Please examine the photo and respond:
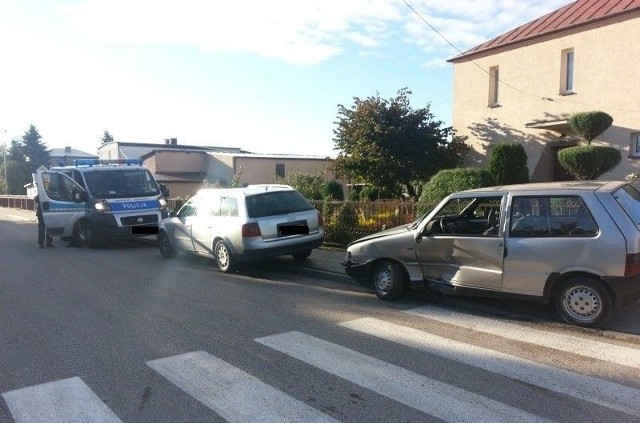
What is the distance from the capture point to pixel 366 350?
18.1ft

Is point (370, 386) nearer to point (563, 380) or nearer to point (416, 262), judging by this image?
point (563, 380)

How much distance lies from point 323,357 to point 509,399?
1.77m

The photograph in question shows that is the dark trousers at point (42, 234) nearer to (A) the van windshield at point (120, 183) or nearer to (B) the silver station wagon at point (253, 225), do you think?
(A) the van windshield at point (120, 183)

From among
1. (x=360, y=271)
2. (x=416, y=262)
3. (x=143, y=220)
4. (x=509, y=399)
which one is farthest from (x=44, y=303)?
(x=143, y=220)

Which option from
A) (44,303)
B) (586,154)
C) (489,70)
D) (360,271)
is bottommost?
(44,303)

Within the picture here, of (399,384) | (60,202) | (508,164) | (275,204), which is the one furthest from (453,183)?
(60,202)

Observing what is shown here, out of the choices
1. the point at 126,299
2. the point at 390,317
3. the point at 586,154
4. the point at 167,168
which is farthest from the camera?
Answer: the point at 167,168

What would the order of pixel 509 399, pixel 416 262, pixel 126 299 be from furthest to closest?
pixel 126 299 < pixel 416 262 < pixel 509 399

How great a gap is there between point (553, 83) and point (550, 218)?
44.4 feet

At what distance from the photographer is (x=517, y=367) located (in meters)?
4.98

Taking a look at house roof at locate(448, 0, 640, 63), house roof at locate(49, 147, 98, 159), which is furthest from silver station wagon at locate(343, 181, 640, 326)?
house roof at locate(49, 147, 98, 159)

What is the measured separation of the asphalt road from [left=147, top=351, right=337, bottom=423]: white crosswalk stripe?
1 cm

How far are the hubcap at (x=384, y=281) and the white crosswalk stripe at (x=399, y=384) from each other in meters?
2.07

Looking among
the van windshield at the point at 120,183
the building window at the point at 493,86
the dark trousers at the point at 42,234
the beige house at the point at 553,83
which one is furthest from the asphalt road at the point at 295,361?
the building window at the point at 493,86
